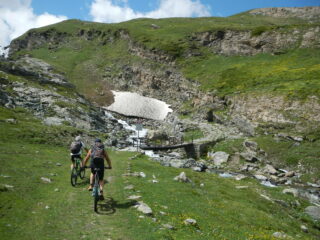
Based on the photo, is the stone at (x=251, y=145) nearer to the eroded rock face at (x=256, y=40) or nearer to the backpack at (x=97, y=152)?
the backpack at (x=97, y=152)

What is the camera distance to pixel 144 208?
621 inches

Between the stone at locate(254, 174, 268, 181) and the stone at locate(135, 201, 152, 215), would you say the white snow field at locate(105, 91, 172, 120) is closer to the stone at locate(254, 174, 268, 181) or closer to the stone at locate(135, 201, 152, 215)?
the stone at locate(254, 174, 268, 181)

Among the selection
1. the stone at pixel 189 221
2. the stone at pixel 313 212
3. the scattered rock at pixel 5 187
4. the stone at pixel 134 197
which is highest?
the scattered rock at pixel 5 187

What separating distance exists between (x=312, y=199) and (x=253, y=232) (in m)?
19.6

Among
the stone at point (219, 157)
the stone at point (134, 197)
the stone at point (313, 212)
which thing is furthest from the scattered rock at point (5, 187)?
the stone at point (219, 157)

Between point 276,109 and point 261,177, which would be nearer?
point 261,177

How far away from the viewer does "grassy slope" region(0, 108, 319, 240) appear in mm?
12641

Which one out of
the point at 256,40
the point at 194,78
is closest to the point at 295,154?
the point at 194,78

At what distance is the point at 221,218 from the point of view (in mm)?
18109

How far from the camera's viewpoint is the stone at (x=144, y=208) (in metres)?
15.3

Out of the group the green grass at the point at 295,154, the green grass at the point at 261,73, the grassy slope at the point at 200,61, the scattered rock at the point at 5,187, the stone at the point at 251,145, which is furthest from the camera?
the grassy slope at the point at 200,61

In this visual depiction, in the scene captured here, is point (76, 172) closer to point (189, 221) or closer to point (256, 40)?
point (189, 221)

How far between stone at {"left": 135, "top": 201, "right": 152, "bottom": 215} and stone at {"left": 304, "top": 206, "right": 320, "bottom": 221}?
17.6 m

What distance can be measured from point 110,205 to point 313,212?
2029cm
